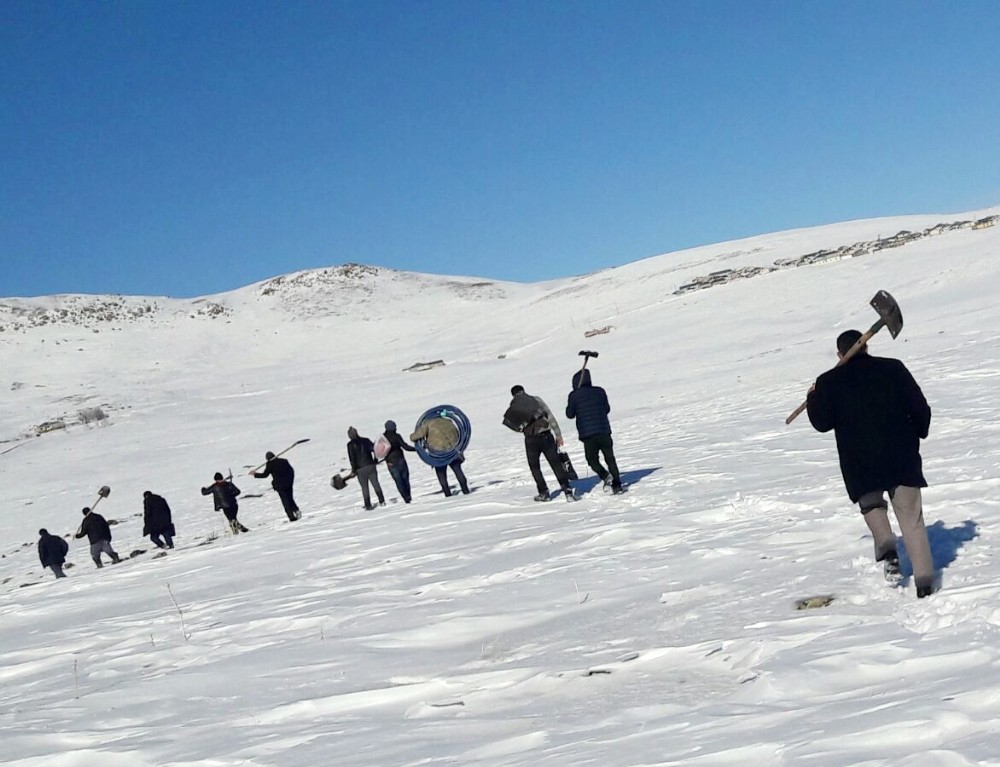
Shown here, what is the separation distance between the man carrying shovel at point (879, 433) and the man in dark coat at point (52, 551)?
626 inches

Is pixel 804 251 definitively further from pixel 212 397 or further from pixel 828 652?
pixel 828 652

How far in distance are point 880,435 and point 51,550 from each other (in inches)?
646

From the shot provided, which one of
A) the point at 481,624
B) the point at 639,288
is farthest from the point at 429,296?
the point at 481,624

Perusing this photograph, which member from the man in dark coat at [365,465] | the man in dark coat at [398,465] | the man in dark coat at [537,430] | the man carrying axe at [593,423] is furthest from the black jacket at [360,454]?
the man carrying axe at [593,423]

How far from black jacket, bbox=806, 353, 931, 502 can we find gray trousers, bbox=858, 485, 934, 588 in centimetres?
7

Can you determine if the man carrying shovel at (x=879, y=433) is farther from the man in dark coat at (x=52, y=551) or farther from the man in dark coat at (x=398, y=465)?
the man in dark coat at (x=52, y=551)

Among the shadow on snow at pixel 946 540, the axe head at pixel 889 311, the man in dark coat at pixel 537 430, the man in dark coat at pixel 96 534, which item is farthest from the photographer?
the man in dark coat at pixel 96 534

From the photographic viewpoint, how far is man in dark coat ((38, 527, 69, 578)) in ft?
60.7

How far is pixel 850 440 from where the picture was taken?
21.2ft

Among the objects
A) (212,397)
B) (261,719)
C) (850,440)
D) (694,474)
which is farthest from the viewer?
(212,397)

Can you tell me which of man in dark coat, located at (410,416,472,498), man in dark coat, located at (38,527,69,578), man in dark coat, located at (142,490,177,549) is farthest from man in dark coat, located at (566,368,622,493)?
man in dark coat, located at (38,527,69,578)

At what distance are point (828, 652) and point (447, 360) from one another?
151 ft

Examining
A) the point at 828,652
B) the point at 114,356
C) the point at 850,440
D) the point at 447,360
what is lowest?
the point at 828,652

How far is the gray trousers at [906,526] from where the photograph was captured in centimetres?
593
